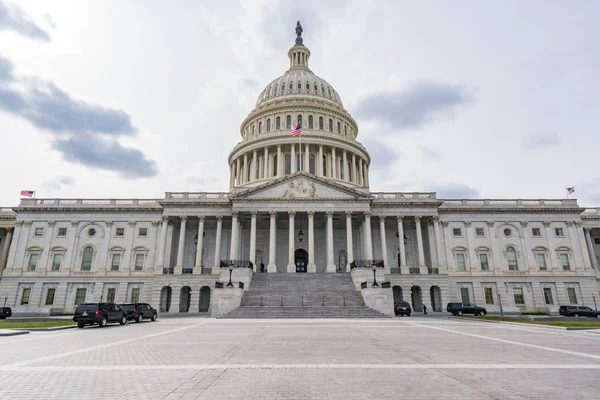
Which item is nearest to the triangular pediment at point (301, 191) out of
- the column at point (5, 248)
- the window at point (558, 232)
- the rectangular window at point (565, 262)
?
the window at point (558, 232)

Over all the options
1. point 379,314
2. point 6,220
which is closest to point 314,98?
point 379,314

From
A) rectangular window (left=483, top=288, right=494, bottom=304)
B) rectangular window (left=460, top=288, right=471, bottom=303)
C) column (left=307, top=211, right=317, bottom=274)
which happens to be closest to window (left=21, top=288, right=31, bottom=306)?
column (left=307, top=211, right=317, bottom=274)

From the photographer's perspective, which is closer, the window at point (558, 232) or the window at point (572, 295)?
the window at point (572, 295)

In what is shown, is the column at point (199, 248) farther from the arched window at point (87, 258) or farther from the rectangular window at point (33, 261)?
the rectangular window at point (33, 261)

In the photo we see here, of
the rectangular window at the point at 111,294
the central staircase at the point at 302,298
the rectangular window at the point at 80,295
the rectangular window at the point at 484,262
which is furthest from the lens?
the rectangular window at the point at 484,262

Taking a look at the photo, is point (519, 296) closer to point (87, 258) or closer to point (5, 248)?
point (87, 258)

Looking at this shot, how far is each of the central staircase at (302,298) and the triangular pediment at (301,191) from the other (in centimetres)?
1113

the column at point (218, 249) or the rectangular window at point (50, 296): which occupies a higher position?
the column at point (218, 249)

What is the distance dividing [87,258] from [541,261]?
6509 cm

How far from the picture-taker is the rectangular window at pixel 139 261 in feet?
171

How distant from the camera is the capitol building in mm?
48594

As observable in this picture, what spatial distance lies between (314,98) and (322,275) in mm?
41153

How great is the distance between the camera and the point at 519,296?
50.0 m

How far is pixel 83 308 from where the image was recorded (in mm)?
23203
